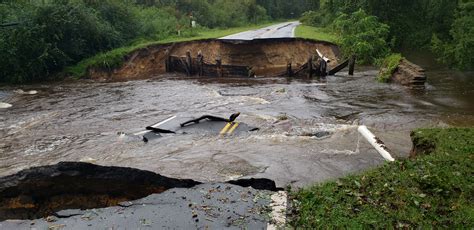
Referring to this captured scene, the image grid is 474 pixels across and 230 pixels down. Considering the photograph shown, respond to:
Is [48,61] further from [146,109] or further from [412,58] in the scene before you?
[412,58]

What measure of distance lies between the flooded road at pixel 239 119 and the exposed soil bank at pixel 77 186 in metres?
1.28

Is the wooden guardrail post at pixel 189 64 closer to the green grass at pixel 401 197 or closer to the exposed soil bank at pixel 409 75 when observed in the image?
the exposed soil bank at pixel 409 75

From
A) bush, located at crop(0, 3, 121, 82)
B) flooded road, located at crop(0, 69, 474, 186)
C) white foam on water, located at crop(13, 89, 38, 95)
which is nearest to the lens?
flooded road, located at crop(0, 69, 474, 186)

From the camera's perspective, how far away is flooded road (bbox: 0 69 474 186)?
8633mm

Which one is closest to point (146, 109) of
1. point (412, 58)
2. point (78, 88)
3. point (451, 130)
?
point (78, 88)

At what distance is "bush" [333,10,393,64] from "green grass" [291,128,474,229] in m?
19.0

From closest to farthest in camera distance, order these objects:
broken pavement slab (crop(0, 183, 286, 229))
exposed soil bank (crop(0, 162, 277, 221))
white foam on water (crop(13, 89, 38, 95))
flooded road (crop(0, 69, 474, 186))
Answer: broken pavement slab (crop(0, 183, 286, 229)) < exposed soil bank (crop(0, 162, 277, 221)) < flooded road (crop(0, 69, 474, 186)) < white foam on water (crop(13, 89, 38, 95))

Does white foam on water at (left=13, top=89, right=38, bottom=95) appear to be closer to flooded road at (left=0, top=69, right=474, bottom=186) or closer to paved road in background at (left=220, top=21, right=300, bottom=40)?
flooded road at (left=0, top=69, right=474, bottom=186)

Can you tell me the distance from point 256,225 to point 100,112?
1126 cm

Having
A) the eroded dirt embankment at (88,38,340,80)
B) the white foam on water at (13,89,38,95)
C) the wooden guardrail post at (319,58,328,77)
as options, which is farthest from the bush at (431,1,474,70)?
the white foam on water at (13,89,38,95)

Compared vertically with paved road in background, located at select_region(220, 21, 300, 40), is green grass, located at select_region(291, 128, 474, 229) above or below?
below

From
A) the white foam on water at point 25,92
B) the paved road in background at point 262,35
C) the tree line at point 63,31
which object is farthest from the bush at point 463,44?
the white foam on water at point 25,92

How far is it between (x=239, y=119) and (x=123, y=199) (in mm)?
6917

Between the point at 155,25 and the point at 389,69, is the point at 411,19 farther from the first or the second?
the point at 155,25
